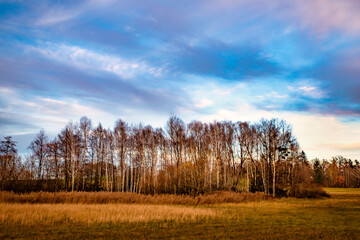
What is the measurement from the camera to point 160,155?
45.1m

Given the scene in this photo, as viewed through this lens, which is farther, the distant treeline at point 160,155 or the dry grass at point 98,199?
the distant treeline at point 160,155

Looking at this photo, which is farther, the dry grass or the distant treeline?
the distant treeline

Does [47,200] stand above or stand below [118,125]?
below

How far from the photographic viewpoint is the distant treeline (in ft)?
133

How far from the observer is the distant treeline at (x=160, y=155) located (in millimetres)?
40438

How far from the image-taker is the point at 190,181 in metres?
31.2

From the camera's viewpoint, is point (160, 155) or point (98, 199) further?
point (160, 155)

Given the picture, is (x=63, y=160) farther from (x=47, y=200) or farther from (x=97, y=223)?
(x=97, y=223)

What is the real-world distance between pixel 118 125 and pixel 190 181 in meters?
18.8

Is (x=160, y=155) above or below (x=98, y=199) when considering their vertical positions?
above

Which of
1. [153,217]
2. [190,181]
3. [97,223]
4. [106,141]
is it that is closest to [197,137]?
[190,181]

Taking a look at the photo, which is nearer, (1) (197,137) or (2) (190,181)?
(2) (190,181)

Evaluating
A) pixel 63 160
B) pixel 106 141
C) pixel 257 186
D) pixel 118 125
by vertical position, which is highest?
pixel 118 125

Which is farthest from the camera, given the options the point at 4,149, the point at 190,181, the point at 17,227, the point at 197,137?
the point at 197,137
